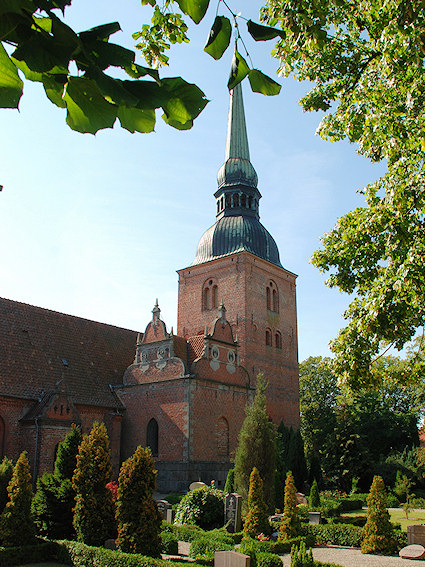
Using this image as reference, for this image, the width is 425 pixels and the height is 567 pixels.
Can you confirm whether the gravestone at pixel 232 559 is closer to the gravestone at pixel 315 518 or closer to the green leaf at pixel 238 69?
the gravestone at pixel 315 518

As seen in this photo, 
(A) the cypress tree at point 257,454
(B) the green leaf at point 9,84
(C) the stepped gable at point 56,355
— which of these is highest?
(C) the stepped gable at point 56,355

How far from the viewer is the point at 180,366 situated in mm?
26703

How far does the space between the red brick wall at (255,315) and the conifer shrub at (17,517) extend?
19.7 m

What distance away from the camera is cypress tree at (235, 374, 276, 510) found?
20203mm

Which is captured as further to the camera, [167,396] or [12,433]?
[167,396]

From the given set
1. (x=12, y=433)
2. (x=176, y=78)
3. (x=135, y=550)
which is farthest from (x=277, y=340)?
(x=176, y=78)

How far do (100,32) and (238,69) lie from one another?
30.2 inches

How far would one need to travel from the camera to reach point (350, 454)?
1364 inches

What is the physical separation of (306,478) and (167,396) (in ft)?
31.1

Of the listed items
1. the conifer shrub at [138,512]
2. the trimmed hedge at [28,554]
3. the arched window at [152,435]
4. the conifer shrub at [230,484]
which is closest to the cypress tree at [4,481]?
the trimmed hedge at [28,554]

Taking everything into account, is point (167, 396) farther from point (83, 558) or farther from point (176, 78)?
point (176, 78)

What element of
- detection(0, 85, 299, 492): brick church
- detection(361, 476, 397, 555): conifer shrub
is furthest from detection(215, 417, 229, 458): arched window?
detection(361, 476, 397, 555): conifer shrub

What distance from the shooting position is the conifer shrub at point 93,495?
522 inches

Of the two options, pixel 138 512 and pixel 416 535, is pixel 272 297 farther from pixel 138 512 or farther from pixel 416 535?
Answer: pixel 138 512
